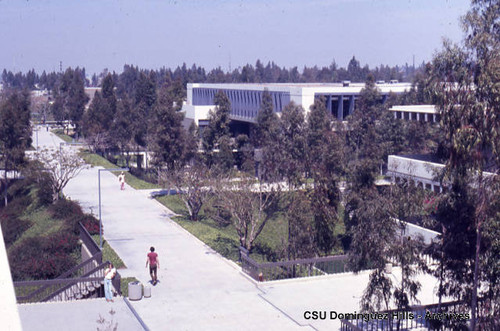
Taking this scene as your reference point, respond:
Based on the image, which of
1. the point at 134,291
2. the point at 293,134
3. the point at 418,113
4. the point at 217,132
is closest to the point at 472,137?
the point at 134,291

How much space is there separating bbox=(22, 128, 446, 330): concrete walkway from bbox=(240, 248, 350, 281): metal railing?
0.35m

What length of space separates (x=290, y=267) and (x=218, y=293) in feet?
13.7

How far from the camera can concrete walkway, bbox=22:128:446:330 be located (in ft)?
43.2

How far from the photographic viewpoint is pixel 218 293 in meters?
15.4

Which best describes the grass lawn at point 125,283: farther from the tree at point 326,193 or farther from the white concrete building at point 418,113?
the white concrete building at point 418,113

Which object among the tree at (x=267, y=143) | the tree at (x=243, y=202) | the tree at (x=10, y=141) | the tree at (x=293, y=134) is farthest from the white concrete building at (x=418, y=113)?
the tree at (x=10, y=141)

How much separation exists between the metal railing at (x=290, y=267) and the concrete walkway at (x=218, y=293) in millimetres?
349

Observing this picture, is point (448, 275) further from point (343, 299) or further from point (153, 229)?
Answer: point (153, 229)

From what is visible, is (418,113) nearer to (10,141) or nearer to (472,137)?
→ (472,137)

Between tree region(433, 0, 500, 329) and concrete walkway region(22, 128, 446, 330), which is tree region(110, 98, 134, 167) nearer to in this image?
concrete walkway region(22, 128, 446, 330)

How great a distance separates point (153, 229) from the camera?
24672 mm

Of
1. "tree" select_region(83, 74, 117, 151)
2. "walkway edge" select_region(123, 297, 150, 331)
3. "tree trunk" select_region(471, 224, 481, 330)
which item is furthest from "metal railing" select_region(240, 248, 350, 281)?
"tree" select_region(83, 74, 117, 151)

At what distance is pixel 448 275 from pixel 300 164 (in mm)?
13975

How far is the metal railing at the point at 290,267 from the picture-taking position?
1631cm
